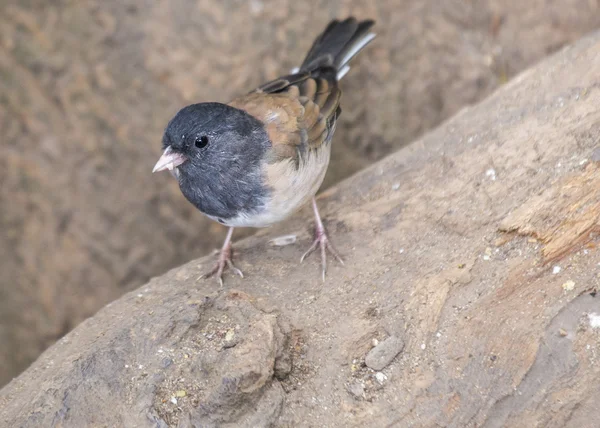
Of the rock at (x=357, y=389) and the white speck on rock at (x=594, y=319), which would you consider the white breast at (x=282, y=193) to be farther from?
the white speck on rock at (x=594, y=319)

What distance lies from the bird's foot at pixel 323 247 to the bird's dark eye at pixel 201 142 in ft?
2.30

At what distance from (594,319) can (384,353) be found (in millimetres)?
796

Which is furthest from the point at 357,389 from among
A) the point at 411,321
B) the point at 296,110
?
the point at 296,110

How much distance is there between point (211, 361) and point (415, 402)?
2.56 feet

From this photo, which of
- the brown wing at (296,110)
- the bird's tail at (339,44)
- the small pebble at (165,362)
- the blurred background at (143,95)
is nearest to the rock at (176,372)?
the small pebble at (165,362)

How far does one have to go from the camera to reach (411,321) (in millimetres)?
2545

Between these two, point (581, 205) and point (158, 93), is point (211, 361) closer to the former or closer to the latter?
point (581, 205)

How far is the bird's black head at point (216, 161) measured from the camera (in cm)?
279

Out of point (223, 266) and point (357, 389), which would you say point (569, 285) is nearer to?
point (357, 389)

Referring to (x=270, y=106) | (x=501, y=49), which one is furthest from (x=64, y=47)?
(x=501, y=49)

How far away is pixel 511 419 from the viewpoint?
2279 mm

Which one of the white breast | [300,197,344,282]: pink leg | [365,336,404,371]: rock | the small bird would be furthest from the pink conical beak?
[365,336,404,371]: rock

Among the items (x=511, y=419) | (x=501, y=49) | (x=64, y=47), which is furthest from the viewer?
(x=501, y=49)

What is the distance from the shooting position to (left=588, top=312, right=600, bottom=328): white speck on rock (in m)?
2.36
